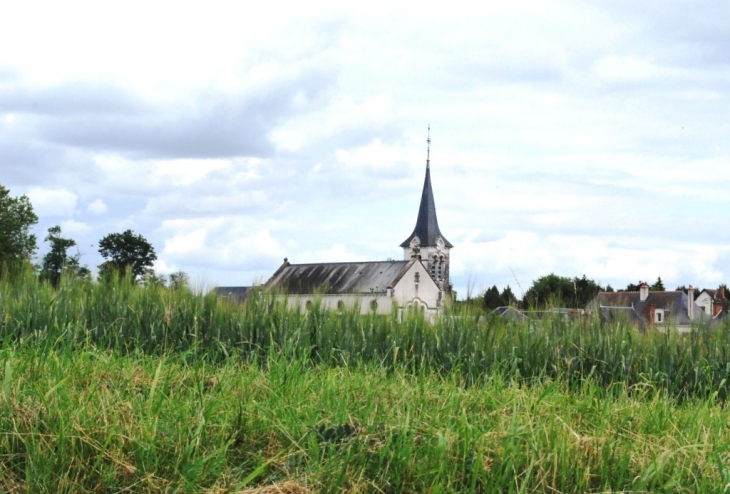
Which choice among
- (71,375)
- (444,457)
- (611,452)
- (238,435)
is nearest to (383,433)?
(444,457)

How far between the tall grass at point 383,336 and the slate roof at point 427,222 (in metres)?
62.7

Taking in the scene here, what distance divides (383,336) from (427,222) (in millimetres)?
63577

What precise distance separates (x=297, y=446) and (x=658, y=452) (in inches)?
68.8

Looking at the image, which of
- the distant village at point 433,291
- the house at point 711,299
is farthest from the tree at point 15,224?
the house at point 711,299

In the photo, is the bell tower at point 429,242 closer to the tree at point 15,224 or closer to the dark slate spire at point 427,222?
the dark slate spire at point 427,222

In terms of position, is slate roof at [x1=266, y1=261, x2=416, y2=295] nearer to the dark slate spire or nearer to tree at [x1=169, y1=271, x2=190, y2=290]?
the dark slate spire

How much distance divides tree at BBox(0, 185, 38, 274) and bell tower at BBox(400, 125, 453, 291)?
36.7m

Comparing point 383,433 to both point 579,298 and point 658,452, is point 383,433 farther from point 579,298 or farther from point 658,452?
point 579,298

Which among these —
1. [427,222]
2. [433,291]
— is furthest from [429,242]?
[433,291]

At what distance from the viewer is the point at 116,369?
15.5ft

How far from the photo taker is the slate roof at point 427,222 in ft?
230

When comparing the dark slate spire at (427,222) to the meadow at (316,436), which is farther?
the dark slate spire at (427,222)

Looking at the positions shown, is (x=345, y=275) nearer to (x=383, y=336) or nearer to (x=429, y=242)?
(x=429, y=242)

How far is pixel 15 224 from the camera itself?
1542 inches
